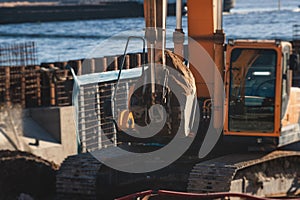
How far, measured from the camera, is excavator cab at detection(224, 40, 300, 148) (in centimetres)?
1239

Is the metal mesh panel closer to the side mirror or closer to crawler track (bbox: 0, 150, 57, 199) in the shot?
crawler track (bbox: 0, 150, 57, 199)

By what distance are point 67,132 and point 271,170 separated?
887 cm

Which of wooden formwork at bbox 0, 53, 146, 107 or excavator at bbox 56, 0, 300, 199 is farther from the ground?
excavator at bbox 56, 0, 300, 199

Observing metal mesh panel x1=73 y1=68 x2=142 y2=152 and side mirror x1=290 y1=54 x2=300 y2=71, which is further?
metal mesh panel x1=73 y1=68 x2=142 y2=152

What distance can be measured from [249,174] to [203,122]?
1182 mm

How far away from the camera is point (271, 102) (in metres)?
12.5

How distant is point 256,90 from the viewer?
41.0ft

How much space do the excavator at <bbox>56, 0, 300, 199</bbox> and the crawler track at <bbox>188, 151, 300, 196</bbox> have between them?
16 millimetres

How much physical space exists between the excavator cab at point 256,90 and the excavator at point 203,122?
0.02 metres

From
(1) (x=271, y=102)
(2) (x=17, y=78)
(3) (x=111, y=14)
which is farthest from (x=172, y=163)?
(3) (x=111, y=14)

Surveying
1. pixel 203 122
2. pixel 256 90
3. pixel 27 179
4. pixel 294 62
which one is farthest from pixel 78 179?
pixel 294 62

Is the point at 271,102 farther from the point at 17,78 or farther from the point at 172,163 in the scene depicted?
the point at 17,78

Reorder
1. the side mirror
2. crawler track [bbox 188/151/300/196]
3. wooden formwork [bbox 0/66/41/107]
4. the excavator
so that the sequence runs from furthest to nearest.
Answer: wooden formwork [bbox 0/66/41/107] < the side mirror < the excavator < crawler track [bbox 188/151/300/196]

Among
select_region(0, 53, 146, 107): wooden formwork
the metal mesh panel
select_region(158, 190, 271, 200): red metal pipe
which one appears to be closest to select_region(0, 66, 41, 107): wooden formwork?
select_region(0, 53, 146, 107): wooden formwork
